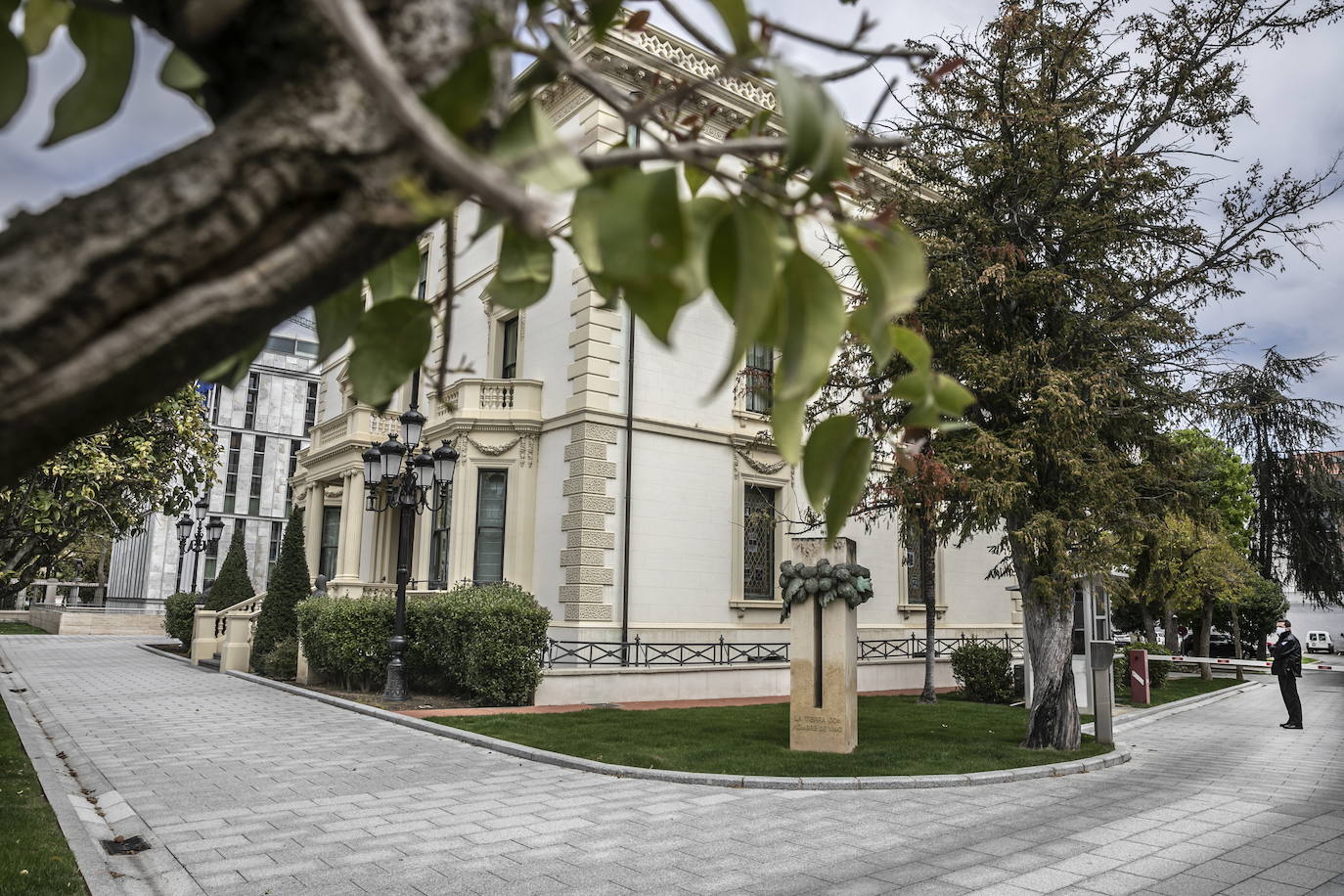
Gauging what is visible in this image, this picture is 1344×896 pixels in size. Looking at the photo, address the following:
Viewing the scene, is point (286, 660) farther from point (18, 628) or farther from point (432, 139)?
point (18, 628)

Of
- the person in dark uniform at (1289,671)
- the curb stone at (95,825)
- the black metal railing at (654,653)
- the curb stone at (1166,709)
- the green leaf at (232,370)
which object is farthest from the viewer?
the black metal railing at (654,653)

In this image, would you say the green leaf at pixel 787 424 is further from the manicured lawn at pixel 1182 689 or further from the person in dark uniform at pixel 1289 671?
the manicured lawn at pixel 1182 689

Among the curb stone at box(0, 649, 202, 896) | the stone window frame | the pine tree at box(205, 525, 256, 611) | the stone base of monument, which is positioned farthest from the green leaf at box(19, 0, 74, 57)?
the pine tree at box(205, 525, 256, 611)

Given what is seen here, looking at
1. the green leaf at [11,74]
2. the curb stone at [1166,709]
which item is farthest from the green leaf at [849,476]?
the curb stone at [1166,709]

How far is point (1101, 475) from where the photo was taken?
38.6 feet

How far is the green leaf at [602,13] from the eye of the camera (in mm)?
1203

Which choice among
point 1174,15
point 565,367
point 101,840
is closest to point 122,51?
point 101,840

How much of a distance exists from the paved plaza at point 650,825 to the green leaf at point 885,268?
6.14 meters

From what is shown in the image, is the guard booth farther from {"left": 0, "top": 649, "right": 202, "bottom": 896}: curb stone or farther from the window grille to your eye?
{"left": 0, "top": 649, "right": 202, "bottom": 896}: curb stone

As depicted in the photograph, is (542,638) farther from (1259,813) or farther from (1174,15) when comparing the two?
(1174,15)

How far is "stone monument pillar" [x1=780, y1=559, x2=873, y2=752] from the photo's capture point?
1187 cm

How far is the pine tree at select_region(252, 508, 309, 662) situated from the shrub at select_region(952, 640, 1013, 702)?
1535cm

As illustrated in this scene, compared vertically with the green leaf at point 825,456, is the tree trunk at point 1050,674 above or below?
below

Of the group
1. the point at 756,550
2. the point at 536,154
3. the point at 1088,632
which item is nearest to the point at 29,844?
the point at 536,154
